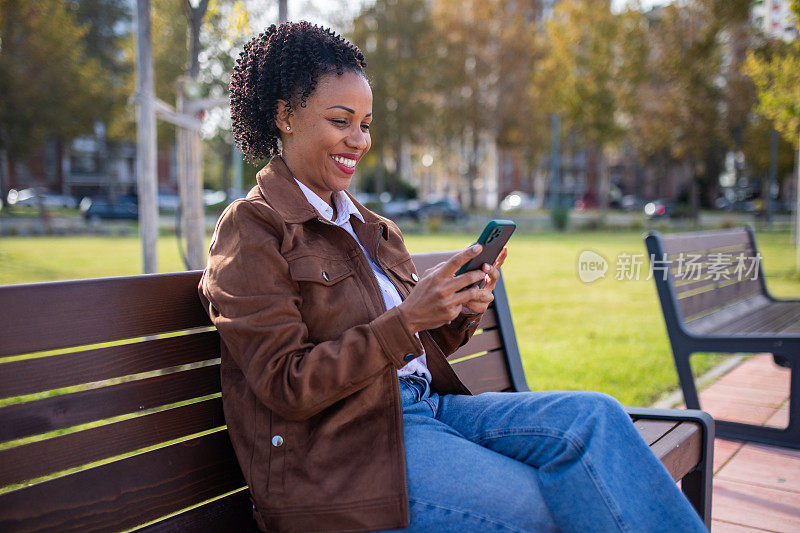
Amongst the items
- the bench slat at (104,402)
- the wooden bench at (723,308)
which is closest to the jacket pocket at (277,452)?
the bench slat at (104,402)

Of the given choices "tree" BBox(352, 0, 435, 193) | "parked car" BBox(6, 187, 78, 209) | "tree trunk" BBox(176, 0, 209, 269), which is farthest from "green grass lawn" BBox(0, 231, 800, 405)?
"parked car" BBox(6, 187, 78, 209)

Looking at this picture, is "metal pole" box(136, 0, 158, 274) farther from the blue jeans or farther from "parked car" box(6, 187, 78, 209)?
"parked car" box(6, 187, 78, 209)

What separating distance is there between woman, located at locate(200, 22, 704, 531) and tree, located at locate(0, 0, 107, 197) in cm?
2796

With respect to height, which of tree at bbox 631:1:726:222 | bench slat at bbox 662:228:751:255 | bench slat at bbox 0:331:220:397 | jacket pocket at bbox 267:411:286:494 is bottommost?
jacket pocket at bbox 267:411:286:494

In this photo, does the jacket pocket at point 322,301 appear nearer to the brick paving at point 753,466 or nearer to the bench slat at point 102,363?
the bench slat at point 102,363

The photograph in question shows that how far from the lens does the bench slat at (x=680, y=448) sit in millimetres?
2189

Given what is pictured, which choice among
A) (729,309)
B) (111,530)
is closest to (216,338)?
(111,530)

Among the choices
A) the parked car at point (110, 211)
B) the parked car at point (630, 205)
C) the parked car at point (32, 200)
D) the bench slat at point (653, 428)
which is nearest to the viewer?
the bench slat at point (653, 428)

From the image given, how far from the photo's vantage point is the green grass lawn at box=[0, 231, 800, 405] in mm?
5191

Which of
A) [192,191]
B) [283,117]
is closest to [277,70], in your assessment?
[283,117]

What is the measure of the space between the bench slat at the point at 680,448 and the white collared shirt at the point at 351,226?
A: 0.77 m

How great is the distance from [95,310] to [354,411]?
0.69 meters

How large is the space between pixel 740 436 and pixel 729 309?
128cm

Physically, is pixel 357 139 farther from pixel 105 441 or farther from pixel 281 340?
pixel 105 441
